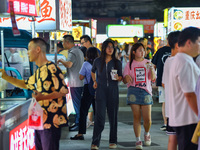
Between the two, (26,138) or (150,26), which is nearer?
(26,138)

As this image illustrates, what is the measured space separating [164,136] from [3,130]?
5.09 meters

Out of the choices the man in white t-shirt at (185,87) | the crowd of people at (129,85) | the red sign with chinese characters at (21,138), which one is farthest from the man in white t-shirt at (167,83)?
the red sign with chinese characters at (21,138)

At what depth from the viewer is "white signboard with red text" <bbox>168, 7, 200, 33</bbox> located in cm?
1653

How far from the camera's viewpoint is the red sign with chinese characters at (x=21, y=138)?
4389mm

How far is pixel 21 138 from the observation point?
483 cm

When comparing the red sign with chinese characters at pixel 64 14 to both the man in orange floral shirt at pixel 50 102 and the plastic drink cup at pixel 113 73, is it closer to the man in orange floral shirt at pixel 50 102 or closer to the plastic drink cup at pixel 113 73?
the plastic drink cup at pixel 113 73

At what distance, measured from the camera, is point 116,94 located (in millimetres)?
7320

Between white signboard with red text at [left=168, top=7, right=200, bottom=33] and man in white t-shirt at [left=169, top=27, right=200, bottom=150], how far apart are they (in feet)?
41.4

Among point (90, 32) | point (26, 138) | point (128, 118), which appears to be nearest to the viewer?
point (26, 138)

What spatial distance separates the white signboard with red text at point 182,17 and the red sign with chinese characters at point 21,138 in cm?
1214

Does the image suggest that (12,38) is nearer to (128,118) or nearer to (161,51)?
(161,51)

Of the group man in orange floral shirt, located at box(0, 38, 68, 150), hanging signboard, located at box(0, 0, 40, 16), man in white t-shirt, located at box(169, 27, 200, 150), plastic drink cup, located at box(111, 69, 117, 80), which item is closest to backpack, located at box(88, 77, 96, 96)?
plastic drink cup, located at box(111, 69, 117, 80)

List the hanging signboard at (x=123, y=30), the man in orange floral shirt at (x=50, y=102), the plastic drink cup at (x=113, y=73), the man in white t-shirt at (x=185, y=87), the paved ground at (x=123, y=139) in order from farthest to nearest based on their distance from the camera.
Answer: the hanging signboard at (x=123, y=30), the paved ground at (x=123, y=139), the plastic drink cup at (x=113, y=73), the man in orange floral shirt at (x=50, y=102), the man in white t-shirt at (x=185, y=87)

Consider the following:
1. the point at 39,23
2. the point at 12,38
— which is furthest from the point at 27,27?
the point at 12,38
